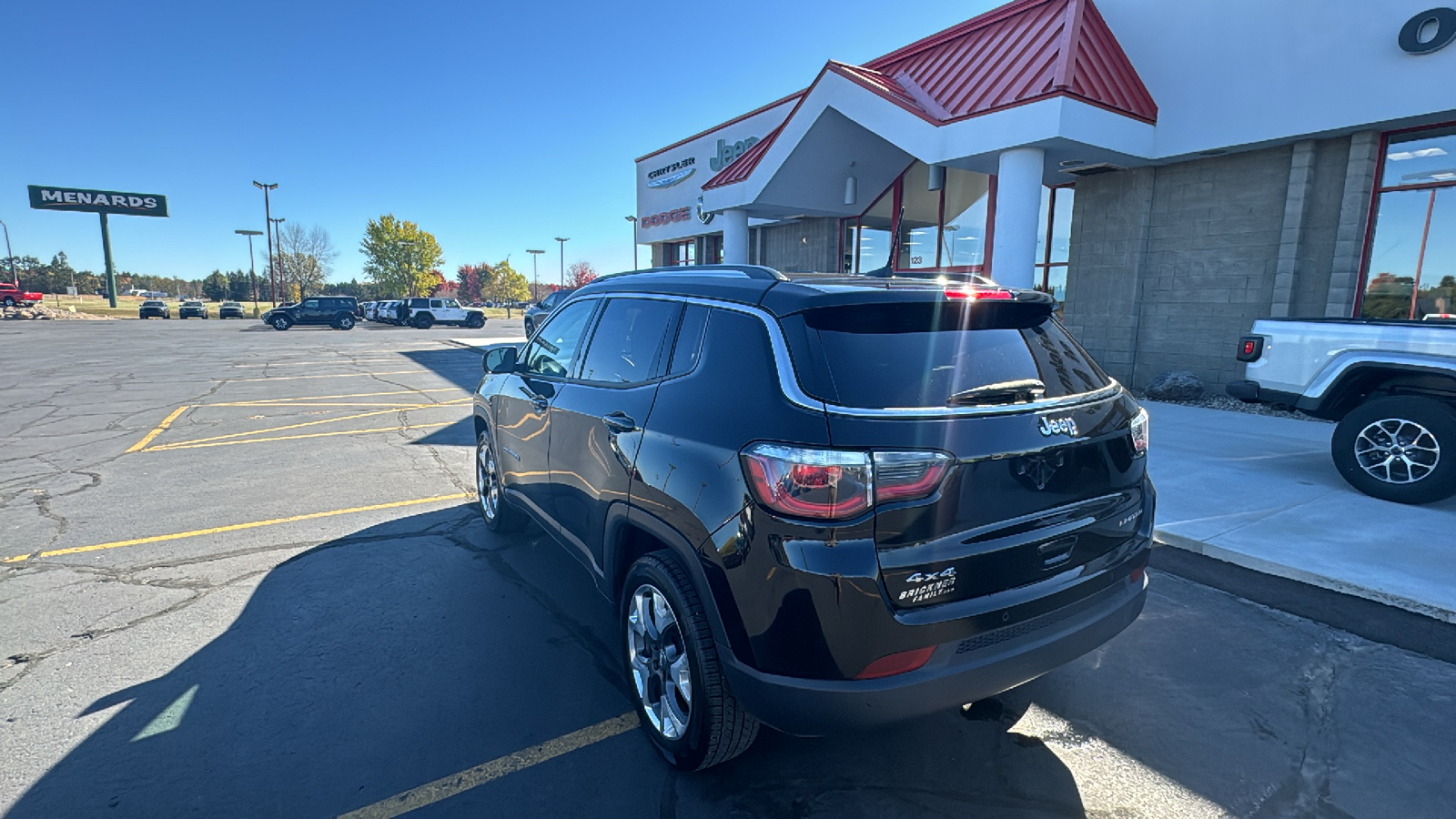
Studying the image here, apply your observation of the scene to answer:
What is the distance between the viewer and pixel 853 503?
6.66 feet

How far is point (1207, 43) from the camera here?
9867 millimetres

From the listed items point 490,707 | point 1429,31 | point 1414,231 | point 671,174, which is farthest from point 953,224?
point 671,174

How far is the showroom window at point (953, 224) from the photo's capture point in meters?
A: 12.6

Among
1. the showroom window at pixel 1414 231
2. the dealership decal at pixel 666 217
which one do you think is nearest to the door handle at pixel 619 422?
the showroom window at pixel 1414 231

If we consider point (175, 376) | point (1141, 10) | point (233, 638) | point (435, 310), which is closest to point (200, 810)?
point (233, 638)

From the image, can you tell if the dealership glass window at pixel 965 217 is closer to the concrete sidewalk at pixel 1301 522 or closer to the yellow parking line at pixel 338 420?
the concrete sidewalk at pixel 1301 522

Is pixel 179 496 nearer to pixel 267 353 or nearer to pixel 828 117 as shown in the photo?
pixel 828 117

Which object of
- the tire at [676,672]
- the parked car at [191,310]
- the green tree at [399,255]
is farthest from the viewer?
the green tree at [399,255]

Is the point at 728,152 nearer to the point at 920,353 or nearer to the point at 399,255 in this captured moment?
the point at 920,353

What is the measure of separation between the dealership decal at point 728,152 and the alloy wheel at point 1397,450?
16985 mm

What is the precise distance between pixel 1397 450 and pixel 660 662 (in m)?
6.25

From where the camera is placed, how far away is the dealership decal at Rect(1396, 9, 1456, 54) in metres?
7.88

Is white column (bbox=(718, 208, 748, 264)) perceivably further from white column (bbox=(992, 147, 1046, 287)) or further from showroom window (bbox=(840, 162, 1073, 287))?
white column (bbox=(992, 147, 1046, 287))

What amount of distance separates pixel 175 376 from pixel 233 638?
14.4 metres
